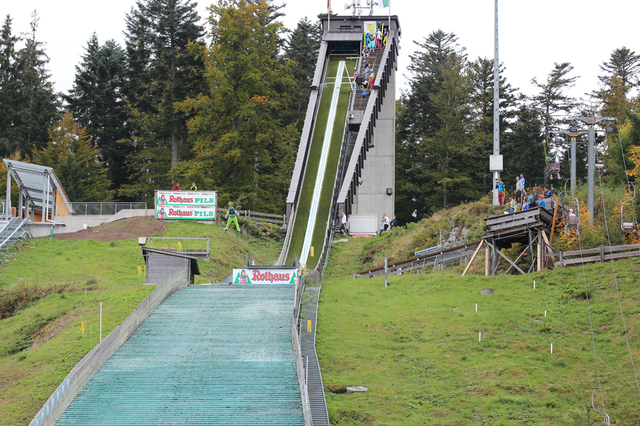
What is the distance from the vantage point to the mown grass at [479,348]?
61.0ft

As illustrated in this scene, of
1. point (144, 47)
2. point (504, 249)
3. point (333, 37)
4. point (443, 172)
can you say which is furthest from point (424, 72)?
point (504, 249)

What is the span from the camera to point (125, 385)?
1959 centimetres

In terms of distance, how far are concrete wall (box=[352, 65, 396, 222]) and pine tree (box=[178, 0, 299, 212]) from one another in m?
7.46

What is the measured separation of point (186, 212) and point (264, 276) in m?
15.3

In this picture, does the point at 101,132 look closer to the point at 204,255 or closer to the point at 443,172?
the point at 443,172

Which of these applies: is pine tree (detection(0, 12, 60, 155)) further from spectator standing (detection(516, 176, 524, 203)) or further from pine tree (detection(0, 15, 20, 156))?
spectator standing (detection(516, 176, 524, 203))

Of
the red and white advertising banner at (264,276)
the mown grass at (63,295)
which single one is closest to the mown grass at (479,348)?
the red and white advertising banner at (264,276)

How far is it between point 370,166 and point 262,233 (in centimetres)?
1334

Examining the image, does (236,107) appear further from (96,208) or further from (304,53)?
(304,53)

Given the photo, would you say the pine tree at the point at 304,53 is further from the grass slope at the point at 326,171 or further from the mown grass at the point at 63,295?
the mown grass at the point at 63,295

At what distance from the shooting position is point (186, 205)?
44.7 metres

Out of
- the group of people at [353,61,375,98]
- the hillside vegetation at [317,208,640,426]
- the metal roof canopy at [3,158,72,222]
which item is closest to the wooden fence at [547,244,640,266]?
the hillside vegetation at [317,208,640,426]

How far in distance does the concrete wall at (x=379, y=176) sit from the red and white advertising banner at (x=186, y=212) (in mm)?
13319

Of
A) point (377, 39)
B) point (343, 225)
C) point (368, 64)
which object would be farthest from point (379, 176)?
point (343, 225)
